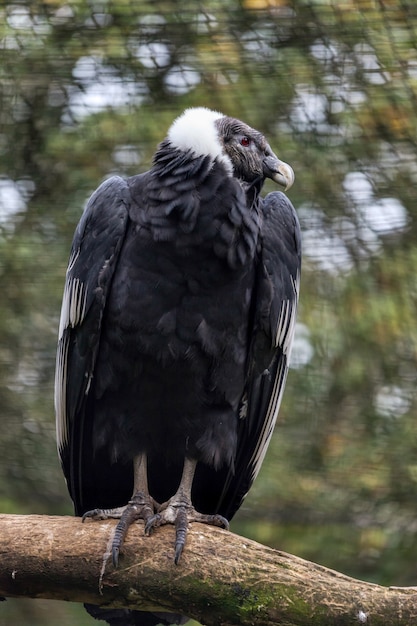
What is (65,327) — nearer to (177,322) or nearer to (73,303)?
(73,303)

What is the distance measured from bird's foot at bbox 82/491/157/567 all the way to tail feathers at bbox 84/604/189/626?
48 cm

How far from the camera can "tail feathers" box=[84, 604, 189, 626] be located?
4.55 m

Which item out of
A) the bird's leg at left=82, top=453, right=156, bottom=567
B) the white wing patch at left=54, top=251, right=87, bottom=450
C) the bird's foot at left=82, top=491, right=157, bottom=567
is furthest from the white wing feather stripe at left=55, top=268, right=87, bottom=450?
the bird's foot at left=82, top=491, right=157, bottom=567

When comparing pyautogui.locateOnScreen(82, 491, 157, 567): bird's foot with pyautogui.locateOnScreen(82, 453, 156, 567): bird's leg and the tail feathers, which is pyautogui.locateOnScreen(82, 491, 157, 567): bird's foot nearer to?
pyautogui.locateOnScreen(82, 453, 156, 567): bird's leg

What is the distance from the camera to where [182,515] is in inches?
170

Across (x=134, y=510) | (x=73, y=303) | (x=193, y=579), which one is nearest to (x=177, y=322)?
(x=73, y=303)

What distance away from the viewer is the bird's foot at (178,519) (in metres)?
4.15

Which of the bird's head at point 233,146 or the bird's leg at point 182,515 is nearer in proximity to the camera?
the bird's leg at point 182,515

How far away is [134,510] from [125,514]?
0.07 m

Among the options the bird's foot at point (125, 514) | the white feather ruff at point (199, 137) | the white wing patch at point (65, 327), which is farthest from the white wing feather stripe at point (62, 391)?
the white feather ruff at point (199, 137)

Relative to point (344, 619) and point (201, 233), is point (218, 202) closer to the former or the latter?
point (201, 233)

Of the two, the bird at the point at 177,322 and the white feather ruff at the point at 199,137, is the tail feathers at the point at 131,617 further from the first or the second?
the white feather ruff at the point at 199,137

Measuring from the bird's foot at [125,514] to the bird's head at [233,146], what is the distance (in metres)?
1.54

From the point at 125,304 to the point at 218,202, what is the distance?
0.61 m
